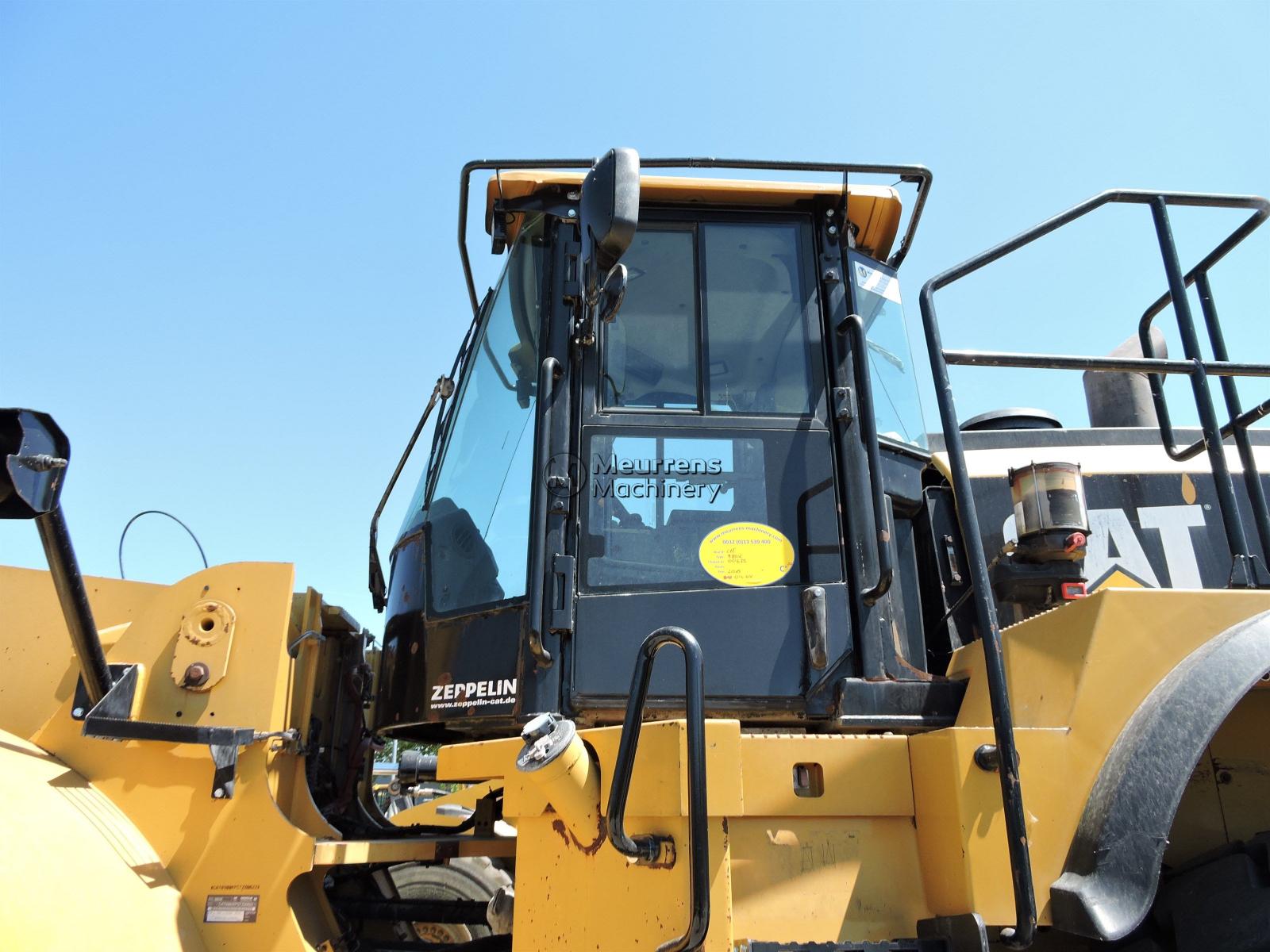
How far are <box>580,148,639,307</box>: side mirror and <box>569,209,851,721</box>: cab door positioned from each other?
0.64m

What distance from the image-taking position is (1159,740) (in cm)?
204

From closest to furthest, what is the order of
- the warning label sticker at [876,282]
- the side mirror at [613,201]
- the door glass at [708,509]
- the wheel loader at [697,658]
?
1. the wheel loader at [697,658]
2. the side mirror at [613,201]
3. the door glass at [708,509]
4. the warning label sticker at [876,282]

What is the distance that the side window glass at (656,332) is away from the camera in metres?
2.98

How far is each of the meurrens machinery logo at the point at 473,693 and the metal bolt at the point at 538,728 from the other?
1.81ft

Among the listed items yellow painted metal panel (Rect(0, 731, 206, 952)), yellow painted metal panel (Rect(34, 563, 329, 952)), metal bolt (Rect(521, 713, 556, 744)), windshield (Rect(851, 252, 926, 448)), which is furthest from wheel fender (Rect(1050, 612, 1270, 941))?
yellow painted metal panel (Rect(0, 731, 206, 952))

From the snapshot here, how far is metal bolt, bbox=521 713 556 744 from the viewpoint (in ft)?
6.86

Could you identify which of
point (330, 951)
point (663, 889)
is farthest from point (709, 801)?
point (330, 951)

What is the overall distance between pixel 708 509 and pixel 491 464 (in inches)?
32.9

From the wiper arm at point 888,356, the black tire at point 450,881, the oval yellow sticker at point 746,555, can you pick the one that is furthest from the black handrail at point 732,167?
the black tire at point 450,881

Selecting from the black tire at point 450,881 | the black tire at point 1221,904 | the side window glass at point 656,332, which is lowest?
the black tire at point 1221,904

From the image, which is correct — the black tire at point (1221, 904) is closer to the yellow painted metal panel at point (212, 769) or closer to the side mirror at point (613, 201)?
the side mirror at point (613, 201)

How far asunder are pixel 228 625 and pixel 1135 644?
2.74 m

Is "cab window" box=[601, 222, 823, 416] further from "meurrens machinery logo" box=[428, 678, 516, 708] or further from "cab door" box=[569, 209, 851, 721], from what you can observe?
"meurrens machinery logo" box=[428, 678, 516, 708]

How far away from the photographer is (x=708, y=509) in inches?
111
